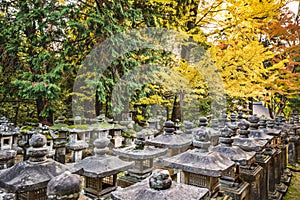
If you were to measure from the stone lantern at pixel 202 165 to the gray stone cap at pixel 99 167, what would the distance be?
0.70 meters

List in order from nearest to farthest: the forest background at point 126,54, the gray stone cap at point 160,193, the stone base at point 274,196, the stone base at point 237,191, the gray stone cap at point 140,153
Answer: the gray stone cap at point 160,193 → the stone base at point 237,191 → the gray stone cap at point 140,153 → the stone base at point 274,196 → the forest background at point 126,54

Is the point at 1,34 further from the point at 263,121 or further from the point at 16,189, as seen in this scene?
the point at 263,121

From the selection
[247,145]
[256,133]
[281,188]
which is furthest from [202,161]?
[281,188]

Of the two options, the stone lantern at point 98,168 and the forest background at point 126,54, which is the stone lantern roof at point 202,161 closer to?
the stone lantern at point 98,168

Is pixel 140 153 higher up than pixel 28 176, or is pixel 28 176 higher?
pixel 28 176

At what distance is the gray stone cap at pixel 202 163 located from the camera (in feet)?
8.70

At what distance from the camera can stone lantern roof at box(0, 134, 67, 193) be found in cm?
192

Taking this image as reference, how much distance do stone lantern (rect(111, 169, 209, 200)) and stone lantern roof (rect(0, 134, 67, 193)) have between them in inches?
27.1

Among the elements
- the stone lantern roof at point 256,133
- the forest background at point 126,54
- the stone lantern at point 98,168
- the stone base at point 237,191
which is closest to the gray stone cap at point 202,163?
the stone base at point 237,191

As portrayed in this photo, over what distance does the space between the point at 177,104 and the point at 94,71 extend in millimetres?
4007

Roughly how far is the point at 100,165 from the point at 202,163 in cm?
137

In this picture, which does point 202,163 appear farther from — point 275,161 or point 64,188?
point 275,161

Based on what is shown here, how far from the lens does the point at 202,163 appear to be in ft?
9.17

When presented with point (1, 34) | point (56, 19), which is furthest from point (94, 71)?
point (1, 34)
